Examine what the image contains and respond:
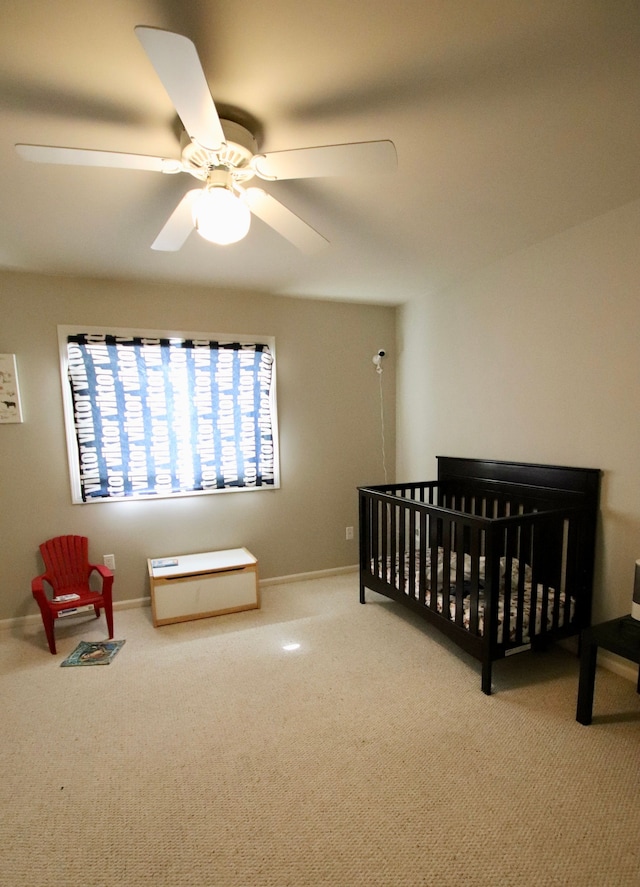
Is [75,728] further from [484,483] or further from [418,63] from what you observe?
[418,63]

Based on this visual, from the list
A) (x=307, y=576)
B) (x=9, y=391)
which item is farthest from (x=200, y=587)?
(x=9, y=391)

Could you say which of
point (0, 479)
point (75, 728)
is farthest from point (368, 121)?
point (0, 479)

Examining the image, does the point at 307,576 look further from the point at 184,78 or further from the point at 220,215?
the point at 184,78

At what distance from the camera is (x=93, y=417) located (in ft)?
9.32

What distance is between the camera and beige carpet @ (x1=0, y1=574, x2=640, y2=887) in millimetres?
1220

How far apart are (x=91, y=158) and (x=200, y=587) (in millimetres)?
2453

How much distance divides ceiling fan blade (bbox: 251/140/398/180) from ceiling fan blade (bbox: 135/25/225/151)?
0.61 feet

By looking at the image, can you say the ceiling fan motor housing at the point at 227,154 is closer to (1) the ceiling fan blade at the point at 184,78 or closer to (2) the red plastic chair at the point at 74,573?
(1) the ceiling fan blade at the point at 184,78

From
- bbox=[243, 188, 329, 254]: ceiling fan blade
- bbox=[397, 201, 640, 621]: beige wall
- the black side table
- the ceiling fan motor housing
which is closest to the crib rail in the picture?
bbox=[397, 201, 640, 621]: beige wall

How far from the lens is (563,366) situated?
7.50 ft

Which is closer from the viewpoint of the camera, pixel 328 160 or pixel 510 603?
pixel 328 160

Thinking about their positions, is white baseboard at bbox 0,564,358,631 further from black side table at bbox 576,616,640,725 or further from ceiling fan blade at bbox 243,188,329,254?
ceiling fan blade at bbox 243,188,329,254

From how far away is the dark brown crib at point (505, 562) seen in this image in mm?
1971

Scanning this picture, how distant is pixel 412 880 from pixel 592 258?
108 inches
